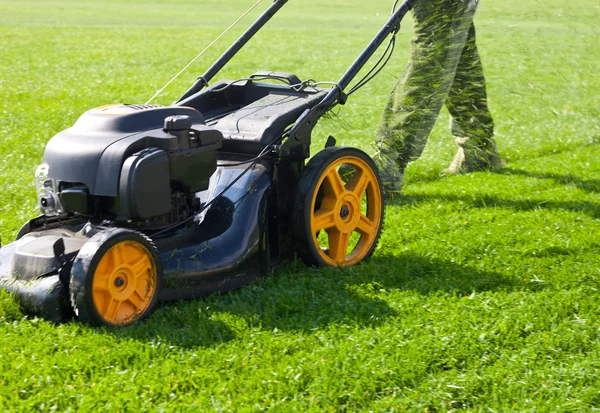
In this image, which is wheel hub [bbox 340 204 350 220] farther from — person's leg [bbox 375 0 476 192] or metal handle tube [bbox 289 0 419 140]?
person's leg [bbox 375 0 476 192]

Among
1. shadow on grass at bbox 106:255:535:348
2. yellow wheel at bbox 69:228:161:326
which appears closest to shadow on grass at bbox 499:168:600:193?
shadow on grass at bbox 106:255:535:348

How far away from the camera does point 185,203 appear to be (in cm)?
376

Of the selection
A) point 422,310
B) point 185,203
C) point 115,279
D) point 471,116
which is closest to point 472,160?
point 471,116

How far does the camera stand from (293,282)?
3.96 meters

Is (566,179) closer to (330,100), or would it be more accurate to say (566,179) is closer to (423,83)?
(423,83)

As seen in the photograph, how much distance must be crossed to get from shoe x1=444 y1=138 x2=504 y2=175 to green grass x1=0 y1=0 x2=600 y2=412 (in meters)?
0.14

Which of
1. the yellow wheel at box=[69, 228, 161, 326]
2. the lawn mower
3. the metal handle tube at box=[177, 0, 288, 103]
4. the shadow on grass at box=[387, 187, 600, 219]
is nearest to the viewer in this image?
the yellow wheel at box=[69, 228, 161, 326]

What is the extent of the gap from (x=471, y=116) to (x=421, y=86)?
0.87m

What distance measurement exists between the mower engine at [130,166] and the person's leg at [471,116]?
9.32 ft

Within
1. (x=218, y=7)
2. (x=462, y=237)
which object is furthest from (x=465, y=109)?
(x=218, y=7)

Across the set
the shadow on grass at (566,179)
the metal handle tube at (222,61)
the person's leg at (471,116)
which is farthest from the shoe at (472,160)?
the metal handle tube at (222,61)

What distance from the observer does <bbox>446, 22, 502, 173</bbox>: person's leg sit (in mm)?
6094

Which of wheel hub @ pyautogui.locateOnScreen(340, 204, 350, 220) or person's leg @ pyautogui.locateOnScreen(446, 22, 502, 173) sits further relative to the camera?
person's leg @ pyautogui.locateOnScreen(446, 22, 502, 173)

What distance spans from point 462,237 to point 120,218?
2.08 m
